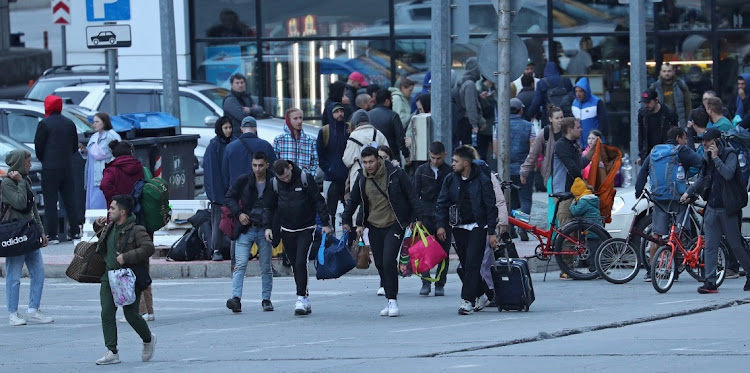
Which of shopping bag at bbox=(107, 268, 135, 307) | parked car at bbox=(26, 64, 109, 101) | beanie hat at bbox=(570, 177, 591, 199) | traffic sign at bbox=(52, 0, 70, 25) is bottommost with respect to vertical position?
shopping bag at bbox=(107, 268, 135, 307)

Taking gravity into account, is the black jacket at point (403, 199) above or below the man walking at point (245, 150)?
below

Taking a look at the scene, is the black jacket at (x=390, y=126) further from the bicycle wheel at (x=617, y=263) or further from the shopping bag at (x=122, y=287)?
the shopping bag at (x=122, y=287)

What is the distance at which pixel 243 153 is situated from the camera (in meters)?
15.9

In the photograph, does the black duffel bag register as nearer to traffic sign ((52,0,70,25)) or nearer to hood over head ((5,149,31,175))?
hood over head ((5,149,31,175))

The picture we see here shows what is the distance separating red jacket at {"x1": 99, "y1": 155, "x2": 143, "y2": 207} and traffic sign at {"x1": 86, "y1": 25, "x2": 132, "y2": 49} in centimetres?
415

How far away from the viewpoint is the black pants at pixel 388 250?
13.4 metres

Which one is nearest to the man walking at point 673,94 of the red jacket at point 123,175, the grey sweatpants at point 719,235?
the grey sweatpants at point 719,235

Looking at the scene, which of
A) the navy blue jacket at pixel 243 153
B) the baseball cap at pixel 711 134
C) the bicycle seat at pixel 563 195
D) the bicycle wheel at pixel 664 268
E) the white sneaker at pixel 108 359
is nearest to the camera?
the white sneaker at pixel 108 359

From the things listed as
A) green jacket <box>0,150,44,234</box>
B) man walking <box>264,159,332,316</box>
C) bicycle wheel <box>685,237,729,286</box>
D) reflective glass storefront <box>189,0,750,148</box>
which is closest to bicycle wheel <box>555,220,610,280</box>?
bicycle wheel <box>685,237,729,286</box>

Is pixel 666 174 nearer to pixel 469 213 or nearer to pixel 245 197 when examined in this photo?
pixel 469 213

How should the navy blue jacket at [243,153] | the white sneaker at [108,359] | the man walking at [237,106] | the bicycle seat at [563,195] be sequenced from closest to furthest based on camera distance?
the white sneaker at [108,359] < the bicycle seat at [563,195] < the navy blue jacket at [243,153] < the man walking at [237,106]

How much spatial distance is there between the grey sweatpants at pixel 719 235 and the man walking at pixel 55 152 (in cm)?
849

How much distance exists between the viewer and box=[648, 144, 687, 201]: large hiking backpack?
602 inches

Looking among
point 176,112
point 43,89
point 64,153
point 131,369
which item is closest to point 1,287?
point 64,153
